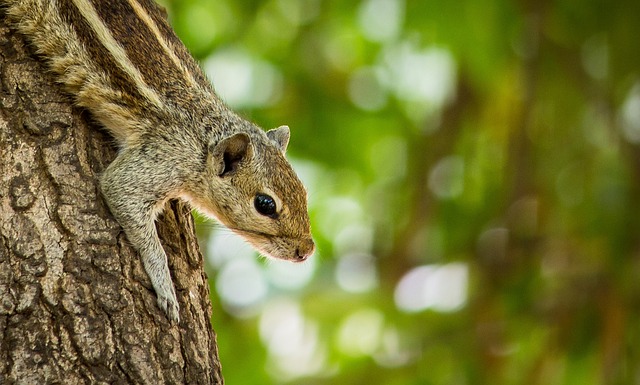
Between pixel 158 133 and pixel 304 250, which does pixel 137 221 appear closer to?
pixel 158 133

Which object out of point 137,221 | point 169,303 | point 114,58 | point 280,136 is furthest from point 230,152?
point 169,303

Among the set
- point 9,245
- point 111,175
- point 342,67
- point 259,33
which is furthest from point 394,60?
point 9,245

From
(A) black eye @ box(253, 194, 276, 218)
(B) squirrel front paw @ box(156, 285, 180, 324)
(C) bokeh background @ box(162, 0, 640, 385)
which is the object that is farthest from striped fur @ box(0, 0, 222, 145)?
(C) bokeh background @ box(162, 0, 640, 385)

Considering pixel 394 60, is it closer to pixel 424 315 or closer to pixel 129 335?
pixel 424 315

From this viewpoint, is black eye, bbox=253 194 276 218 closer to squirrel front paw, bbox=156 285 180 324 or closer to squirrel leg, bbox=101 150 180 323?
squirrel leg, bbox=101 150 180 323

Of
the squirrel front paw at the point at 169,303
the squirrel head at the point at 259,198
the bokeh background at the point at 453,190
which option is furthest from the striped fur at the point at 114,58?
the bokeh background at the point at 453,190
